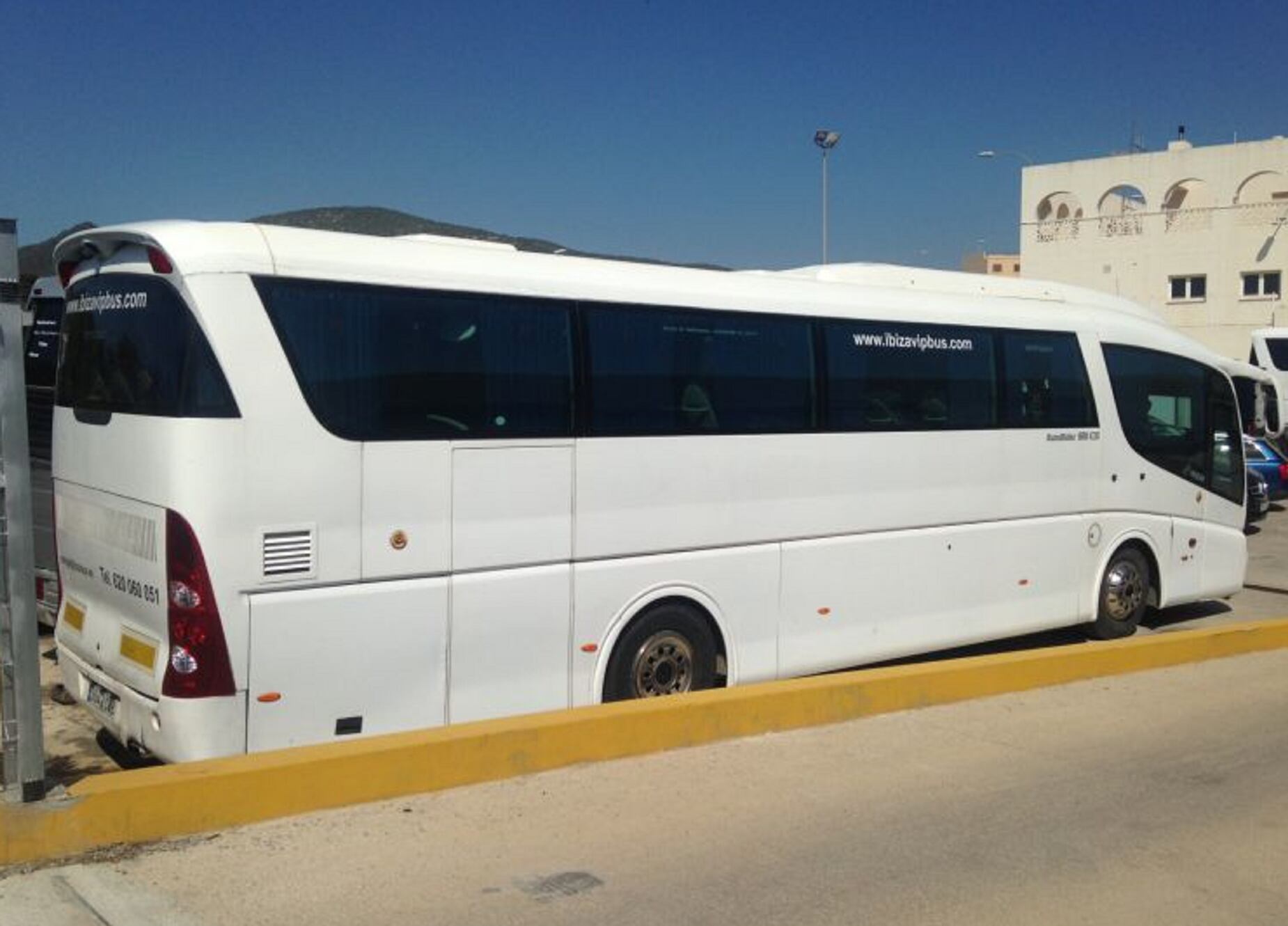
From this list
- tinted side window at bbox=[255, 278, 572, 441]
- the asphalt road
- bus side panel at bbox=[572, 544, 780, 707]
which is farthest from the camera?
bus side panel at bbox=[572, 544, 780, 707]

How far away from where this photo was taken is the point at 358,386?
5.79 m

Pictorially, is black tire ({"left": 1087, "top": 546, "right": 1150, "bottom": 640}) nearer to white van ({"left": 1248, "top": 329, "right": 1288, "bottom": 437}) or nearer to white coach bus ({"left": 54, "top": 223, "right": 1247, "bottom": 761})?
white coach bus ({"left": 54, "top": 223, "right": 1247, "bottom": 761})

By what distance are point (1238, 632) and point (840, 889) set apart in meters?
6.31

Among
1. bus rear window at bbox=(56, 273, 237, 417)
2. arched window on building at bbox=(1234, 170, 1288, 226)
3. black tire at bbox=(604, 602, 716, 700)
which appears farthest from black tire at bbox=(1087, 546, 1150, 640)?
arched window on building at bbox=(1234, 170, 1288, 226)

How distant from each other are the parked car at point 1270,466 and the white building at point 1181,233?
54.5 ft

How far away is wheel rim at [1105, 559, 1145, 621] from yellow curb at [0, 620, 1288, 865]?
2.08 metres

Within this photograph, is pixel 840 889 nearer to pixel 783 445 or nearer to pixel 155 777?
pixel 155 777

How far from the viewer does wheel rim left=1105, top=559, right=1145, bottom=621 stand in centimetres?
1019

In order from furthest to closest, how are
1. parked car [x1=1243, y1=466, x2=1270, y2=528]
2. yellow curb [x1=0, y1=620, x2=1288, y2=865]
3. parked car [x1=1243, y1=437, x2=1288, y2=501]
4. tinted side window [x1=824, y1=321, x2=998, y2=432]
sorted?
parked car [x1=1243, y1=437, x2=1288, y2=501] < parked car [x1=1243, y1=466, x2=1270, y2=528] < tinted side window [x1=824, y1=321, x2=998, y2=432] < yellow curb [x1=0, y1=620, x2=1288, y2=865]

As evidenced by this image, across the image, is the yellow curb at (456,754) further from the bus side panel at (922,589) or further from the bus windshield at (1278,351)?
the bus windshield at (1278,351)

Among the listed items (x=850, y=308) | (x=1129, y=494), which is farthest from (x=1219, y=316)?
(x=850, y=308)

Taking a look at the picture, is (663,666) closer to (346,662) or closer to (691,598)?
(691,598)

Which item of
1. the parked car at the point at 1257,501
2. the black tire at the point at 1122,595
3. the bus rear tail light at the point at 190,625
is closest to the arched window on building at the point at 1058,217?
the parked car at the point at 1257,501

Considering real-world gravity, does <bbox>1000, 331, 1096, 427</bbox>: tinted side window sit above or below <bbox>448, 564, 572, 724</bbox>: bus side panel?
A: above
